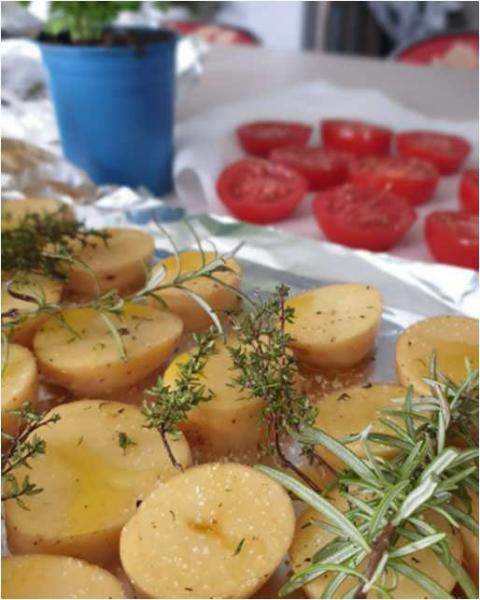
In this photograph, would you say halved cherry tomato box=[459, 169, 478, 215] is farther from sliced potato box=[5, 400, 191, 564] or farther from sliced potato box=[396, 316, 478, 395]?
sliced potato box=[5, 400, 191, 564]

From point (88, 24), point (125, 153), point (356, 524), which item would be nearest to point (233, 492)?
point (356, 524)

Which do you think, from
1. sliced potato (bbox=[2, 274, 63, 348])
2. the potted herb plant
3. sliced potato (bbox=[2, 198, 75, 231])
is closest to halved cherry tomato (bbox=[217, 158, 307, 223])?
the potted herb plant

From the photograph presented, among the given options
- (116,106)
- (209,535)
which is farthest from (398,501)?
(116,106)

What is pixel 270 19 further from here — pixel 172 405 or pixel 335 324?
pixel 172 405

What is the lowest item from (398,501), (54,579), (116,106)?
(54,579)

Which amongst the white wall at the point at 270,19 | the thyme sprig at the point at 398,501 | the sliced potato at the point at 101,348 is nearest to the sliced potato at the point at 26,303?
the sliced potato at the point at 101,348
